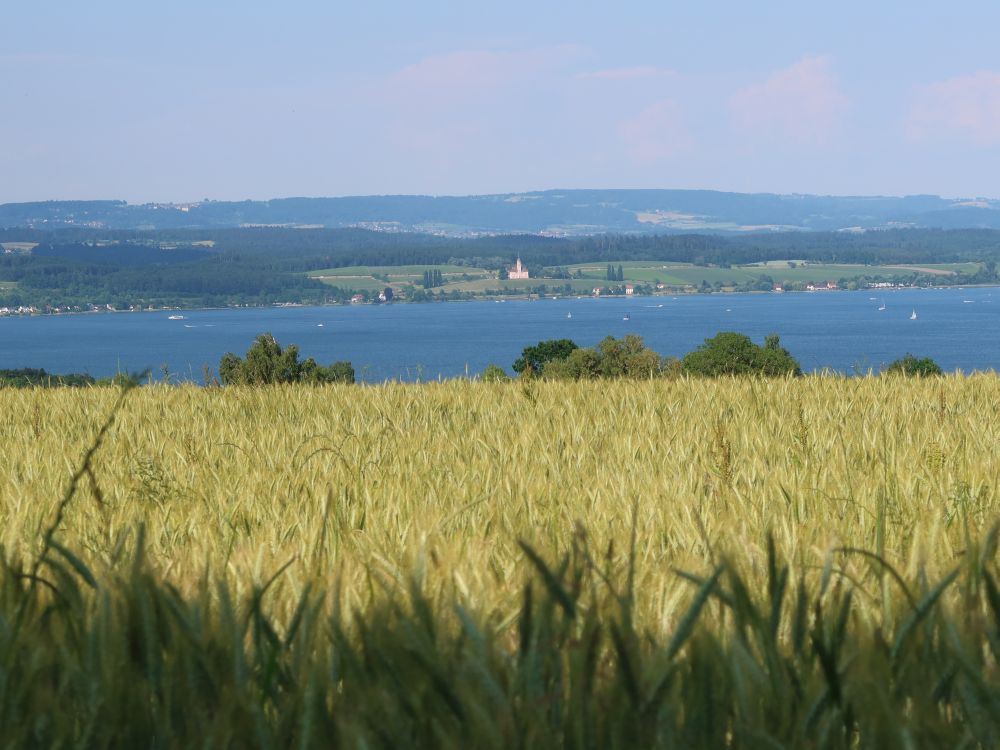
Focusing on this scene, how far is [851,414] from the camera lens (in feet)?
19.7

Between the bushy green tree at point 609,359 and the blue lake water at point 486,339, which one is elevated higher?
the bushy green tree at point 609,359

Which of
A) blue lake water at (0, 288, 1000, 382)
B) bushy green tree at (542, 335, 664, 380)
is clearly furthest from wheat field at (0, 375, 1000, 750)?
blue lake water at (0, 288, 1000, 382)

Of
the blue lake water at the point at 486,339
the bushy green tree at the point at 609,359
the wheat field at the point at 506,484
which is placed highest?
the wheat field at the point at 506,484

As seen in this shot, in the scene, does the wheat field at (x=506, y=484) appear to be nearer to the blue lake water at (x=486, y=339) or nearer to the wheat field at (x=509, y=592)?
the wheat field at (x=509, y=592)

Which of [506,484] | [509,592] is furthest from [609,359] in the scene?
[509,592]

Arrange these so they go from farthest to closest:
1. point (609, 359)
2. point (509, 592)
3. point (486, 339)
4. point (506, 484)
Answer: point (486, 339)
point (609, 359)
point (506, 484)
point (509, 592)

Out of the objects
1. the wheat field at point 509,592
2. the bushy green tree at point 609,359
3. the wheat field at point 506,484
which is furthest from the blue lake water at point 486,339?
the wheat field at point 509,592

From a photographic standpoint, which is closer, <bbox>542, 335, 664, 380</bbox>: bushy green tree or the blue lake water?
<bbox>542, 335, 664, 380</bbox>: bushy green tree

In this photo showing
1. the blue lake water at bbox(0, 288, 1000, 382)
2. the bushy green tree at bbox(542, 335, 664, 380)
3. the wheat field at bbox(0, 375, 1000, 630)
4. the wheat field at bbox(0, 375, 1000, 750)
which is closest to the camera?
the wheat field at bbox(0, 375, 1000, 750)

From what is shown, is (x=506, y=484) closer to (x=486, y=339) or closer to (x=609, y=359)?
(x=609, y=359)

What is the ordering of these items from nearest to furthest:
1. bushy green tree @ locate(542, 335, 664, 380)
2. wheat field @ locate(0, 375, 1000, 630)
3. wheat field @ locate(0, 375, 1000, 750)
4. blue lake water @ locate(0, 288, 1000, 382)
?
wheat field @ locate(0, 375, 1000, 750), wheat field @ locate(0, 375, 1000, 630), bushy green tree @ locate(542, 335, 664, 380), blue lake water @ locate(0, 288, 1000, 382)

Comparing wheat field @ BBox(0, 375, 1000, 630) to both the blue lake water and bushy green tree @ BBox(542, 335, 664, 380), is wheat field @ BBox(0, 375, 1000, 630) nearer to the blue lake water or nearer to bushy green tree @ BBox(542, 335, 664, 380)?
bushy green tree @ BBox(542, 335, 664, 380)

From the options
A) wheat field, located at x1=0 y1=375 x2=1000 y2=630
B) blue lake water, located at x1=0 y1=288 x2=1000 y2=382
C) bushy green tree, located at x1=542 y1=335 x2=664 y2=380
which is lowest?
blue lake water, located at x1=0 y1=288 x2=1000 y2=382

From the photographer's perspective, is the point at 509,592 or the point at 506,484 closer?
the point at 509,592
